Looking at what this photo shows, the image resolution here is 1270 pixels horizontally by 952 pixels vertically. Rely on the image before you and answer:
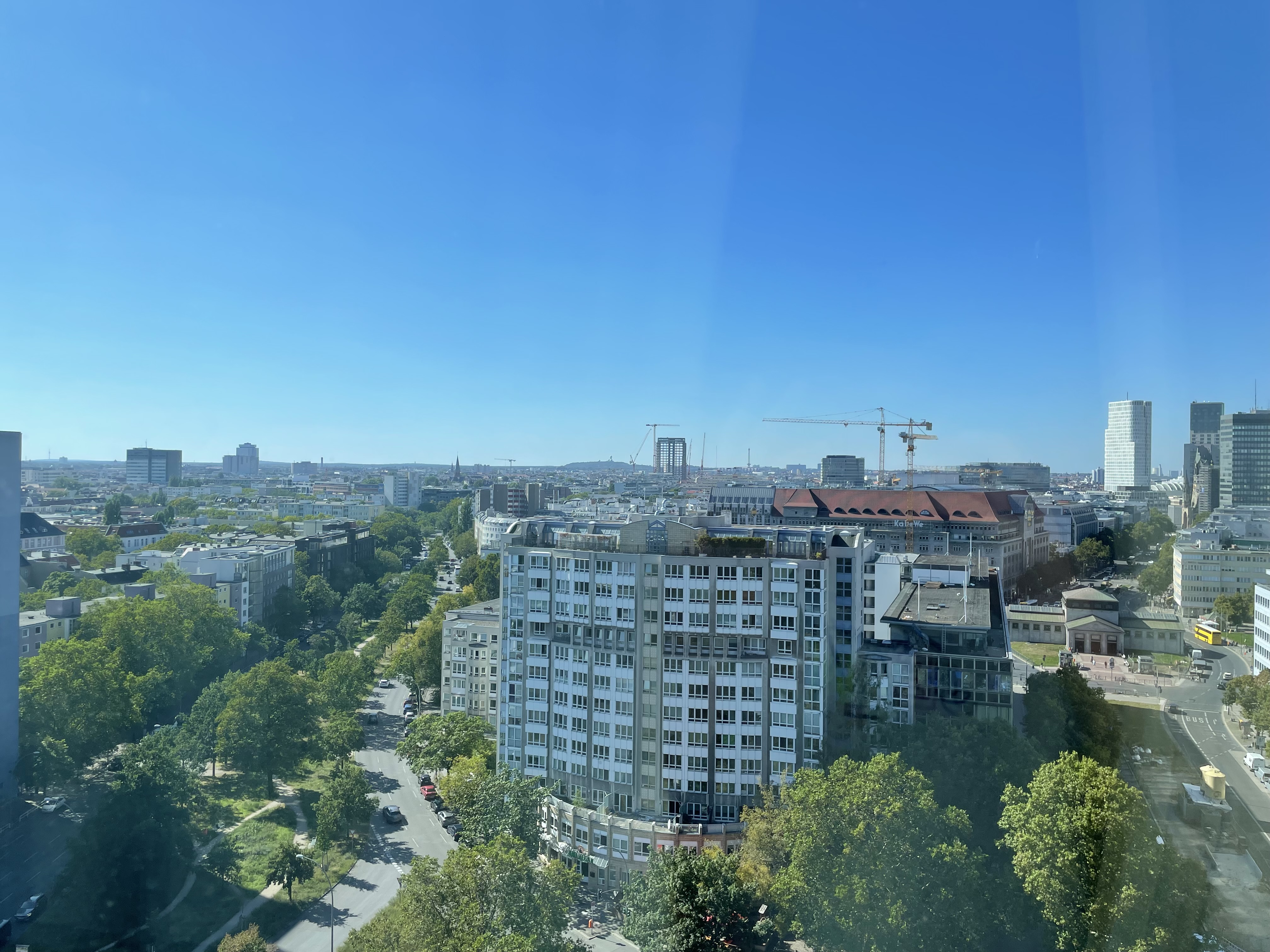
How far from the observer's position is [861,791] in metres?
9.56

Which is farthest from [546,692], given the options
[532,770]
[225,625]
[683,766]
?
[225,625]

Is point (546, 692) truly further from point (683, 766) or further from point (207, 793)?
point (207, 793)

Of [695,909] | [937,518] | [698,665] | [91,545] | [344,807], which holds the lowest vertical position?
[344,807]

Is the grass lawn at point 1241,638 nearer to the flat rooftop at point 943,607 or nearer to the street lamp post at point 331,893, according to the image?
the flat rooftop at point 943,607

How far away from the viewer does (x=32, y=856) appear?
11867 millimetres

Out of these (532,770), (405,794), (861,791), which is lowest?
(405,794)

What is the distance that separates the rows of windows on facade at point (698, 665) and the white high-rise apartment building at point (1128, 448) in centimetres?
485

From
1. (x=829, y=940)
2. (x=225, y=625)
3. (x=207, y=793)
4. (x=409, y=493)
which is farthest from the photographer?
(x=409, y=493)

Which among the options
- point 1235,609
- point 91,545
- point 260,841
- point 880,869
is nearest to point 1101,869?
point 880,869

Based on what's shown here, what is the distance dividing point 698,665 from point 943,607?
16.2 feet

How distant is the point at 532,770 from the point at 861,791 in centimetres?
600

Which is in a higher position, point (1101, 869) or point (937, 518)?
point (937, 518)

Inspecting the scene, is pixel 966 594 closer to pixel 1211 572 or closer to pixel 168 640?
pixel 168 640

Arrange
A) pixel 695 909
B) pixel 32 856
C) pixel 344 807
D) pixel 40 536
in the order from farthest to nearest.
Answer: pixel 40 536
pixel 344 807
pixel 32 856
pixel 695 909
